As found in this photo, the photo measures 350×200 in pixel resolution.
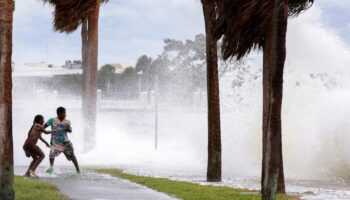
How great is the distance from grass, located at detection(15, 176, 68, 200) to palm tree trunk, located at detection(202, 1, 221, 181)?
16.1 ft

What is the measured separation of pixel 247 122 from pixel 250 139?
1.99 m

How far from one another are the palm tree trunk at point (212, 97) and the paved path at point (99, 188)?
2.52 metres

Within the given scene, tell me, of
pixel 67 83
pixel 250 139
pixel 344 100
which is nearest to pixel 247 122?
pixel 250 139

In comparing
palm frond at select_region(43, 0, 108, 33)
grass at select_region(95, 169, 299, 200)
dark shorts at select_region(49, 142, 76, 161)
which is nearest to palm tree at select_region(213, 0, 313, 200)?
grass at select_region(95, 169, 299, 200)

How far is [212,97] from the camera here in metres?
19.3

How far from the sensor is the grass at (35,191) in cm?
1362

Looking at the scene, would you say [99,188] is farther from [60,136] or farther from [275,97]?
[275,97]

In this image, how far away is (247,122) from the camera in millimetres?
32438

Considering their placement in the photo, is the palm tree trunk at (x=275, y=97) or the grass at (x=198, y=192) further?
the grass at (x=198, y=192)

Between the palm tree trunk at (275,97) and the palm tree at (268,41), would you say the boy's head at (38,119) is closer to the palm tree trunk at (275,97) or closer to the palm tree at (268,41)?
the palm tree at (268,41)

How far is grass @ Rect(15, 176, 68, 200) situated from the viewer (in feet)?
44.7

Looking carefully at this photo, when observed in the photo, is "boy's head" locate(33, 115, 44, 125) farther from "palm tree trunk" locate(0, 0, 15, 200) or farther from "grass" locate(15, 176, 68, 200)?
"palm tree trunk" locate(0, 0, 15, 200)

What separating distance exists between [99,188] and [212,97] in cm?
459

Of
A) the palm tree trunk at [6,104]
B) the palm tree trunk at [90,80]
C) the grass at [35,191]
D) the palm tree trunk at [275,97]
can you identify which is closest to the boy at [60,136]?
the grass at [35,191]
